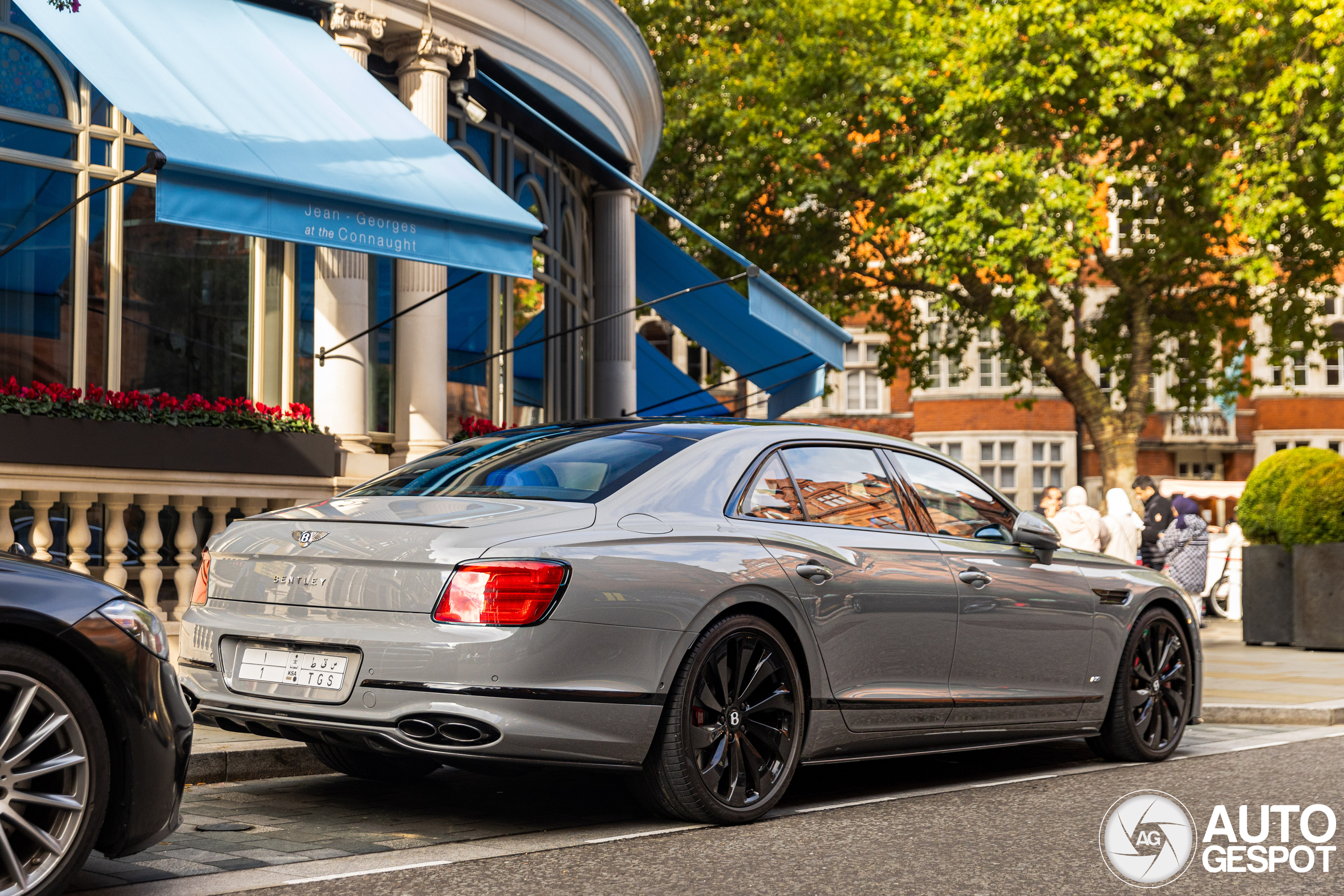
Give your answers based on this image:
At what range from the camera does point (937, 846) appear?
16.9 ft

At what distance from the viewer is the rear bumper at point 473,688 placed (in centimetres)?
478

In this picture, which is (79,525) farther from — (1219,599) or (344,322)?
(1219,599)

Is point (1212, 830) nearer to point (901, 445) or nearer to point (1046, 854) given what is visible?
point (1046, 854)

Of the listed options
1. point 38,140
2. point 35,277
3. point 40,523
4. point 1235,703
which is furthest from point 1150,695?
point 38,140

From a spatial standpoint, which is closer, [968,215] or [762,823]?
[762,823]

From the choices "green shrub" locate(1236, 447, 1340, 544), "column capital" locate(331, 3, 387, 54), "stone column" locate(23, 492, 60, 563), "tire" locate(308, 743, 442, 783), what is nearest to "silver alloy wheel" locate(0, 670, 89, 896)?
"tire" locate(308, 743, 442, 783)

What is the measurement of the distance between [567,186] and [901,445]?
11.5m

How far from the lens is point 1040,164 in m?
24.8

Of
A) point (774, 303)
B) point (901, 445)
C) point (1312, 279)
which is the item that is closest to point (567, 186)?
point (774, 303)

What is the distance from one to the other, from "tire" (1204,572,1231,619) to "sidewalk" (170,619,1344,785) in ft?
7.30

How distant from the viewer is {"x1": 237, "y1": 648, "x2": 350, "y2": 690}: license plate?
4922mm

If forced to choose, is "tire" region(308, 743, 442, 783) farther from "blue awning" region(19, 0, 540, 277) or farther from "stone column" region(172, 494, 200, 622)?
"blue awning" region(19, 0, 540, 277)

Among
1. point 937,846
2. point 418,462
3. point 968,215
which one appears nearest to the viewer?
point 937,846

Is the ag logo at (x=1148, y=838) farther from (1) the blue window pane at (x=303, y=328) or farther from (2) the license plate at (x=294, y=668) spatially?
(1) the blue window pane at (x=303, y=328)
